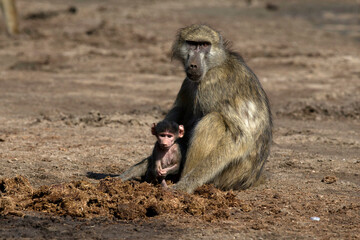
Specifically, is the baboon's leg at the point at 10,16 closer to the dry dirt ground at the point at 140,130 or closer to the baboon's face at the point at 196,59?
the dry dirt ground at the point at 140,130

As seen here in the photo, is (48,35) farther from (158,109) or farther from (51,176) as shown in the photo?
(51,176)

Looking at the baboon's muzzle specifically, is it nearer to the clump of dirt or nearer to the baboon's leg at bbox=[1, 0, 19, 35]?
the clump of dirt

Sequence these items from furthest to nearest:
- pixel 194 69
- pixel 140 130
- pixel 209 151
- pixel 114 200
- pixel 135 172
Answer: pixel 140 130
pixel 135 172
pixel 194 69
pixel 209 151
pixel 114 200

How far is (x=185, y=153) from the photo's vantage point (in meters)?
6.51

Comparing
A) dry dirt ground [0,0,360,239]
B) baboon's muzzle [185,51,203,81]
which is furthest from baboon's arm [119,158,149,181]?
baboon's muzzle [185,51,203,81]

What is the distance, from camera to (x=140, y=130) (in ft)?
30.8

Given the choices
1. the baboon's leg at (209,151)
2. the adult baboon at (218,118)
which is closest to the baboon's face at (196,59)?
the adult baboon at (218,118)

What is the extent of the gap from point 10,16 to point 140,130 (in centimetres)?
1043

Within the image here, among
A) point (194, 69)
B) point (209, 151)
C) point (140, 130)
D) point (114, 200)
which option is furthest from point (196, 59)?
point (140, 130)

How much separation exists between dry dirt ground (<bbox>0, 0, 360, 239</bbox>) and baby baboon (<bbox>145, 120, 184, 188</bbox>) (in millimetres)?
446

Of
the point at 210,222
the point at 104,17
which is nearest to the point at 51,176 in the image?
the point at 210,222

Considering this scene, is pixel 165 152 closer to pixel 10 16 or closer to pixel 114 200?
pixel 114 200

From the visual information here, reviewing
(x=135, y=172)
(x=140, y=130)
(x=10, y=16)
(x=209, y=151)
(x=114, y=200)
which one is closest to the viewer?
(x=114, y=200)

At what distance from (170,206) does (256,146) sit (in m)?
1.27
